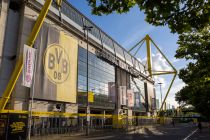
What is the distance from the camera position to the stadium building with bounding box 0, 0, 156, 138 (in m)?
29.2

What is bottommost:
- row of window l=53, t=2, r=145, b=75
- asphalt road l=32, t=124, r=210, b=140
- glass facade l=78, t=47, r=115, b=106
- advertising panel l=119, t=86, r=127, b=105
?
asphalt road l=32, t=124, r=210, b=140

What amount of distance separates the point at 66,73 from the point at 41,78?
5746 millimetres

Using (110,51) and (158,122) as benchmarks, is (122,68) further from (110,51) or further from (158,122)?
(158,122)

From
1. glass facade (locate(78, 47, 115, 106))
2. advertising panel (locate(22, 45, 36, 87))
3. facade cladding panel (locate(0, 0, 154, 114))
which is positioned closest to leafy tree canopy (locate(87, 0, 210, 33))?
advertising panel (locate(22, 45, 36, 87))

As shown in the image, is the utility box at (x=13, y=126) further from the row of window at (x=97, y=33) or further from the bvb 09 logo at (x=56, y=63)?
the row of window at (x=97, y=33)

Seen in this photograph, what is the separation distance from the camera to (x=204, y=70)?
19.2 metres

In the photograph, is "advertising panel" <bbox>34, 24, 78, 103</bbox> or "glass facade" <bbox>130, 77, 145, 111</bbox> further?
"glass facade" <bbox>130, 77, 145, 111</bbox>

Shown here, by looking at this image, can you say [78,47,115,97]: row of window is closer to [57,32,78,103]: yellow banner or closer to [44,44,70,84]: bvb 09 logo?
[57,32,78,103]: yellow banner

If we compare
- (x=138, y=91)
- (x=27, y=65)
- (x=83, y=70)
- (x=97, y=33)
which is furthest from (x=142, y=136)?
(x=138, y=91)

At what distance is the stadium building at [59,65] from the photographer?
95.8 ft

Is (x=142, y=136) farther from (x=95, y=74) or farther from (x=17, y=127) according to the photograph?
(x=95, y=74)

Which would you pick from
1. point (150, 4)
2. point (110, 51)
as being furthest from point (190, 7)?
point (110, 51)

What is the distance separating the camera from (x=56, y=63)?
3553 cm

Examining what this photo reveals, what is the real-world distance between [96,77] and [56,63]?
46.9 feet
